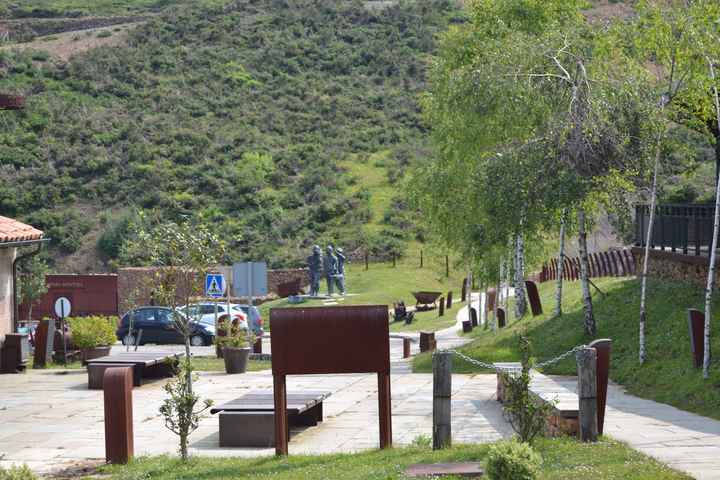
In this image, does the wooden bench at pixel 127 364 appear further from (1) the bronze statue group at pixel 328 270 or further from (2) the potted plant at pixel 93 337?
(1) the bronze statue group at pixel 328 270

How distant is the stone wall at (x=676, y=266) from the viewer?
19391mm

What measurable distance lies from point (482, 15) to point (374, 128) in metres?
45.4

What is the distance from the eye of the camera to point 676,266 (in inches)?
821

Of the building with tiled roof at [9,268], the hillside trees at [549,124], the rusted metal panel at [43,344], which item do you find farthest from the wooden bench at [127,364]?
the hillside trees at [549,124]

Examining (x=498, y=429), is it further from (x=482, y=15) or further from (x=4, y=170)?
(x=4, y=170)

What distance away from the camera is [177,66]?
86062 mm

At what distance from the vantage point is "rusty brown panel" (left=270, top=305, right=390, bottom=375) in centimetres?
1166

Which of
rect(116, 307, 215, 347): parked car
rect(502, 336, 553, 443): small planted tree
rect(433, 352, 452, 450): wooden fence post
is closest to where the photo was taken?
rect(502, 336, 553, 443): small planted tree

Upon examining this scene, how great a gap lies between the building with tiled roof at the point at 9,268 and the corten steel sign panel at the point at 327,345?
14.0 metres

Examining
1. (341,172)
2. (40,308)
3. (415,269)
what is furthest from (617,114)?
(341,172)

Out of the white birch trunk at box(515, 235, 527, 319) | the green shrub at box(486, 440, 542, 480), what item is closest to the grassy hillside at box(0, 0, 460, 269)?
the white birch trunk at box(515, 235, 527, 319)

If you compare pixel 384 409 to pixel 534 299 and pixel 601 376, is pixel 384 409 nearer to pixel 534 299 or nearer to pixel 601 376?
pixel 601 376

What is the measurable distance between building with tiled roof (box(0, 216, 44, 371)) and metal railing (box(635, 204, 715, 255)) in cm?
1364

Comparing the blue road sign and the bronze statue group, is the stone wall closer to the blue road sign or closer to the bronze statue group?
the blue road sign
